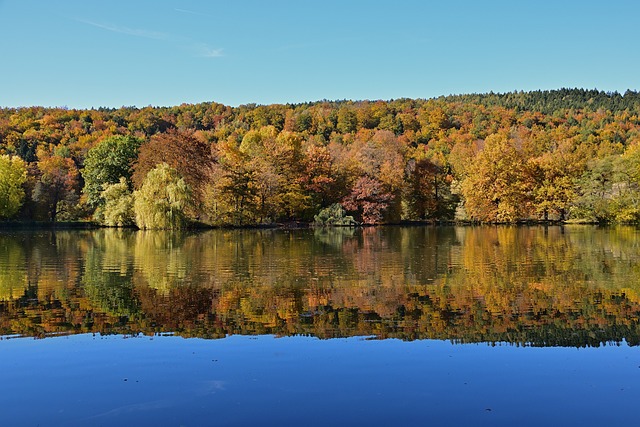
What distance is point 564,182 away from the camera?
62.4 meters

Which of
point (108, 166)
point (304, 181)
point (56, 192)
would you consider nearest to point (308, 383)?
point (304, 181)

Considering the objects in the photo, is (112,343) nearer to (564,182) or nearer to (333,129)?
(564,182)

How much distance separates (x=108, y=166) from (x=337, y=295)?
5297cm

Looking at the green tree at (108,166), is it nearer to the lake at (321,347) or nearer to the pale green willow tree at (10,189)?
the pale green willow tree at (10,189)

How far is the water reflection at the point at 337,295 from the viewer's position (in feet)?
36.7

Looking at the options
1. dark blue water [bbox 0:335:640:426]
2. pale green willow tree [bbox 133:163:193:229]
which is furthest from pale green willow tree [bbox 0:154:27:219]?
dark blue water [bbox 0:335:640:426]

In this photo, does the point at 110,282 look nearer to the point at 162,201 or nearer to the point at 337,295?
the point at 337,295

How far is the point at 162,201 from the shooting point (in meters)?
49.7

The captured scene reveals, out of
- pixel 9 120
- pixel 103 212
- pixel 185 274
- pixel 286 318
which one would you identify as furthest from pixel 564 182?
pixel 9 120

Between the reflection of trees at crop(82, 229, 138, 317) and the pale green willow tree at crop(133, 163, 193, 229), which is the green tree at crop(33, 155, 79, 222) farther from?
the reflection of trees at crop(82, 229, 138, 317)

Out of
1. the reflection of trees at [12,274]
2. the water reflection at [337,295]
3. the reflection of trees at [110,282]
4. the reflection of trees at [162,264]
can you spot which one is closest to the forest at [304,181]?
the reflection of trees at [162,264]

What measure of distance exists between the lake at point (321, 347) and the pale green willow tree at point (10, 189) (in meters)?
43.7

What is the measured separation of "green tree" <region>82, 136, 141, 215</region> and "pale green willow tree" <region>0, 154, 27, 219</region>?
6280 millimetres

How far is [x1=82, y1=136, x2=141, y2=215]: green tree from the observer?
204ft
